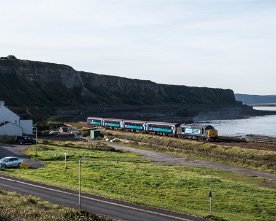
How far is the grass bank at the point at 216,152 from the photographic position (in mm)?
60594

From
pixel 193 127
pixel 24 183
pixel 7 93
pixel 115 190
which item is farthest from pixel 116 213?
pixel 7 93

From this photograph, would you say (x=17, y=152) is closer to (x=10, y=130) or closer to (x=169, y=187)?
(x=10, y=130)

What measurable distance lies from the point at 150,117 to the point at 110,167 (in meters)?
131

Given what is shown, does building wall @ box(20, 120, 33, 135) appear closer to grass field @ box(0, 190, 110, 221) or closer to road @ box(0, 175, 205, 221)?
road @ box(0, 175, 205, 221)

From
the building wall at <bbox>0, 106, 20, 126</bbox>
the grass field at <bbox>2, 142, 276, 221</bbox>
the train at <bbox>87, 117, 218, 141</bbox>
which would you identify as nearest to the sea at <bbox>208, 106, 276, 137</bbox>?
the train at <bbox>87, 117, 218, 141</bbox>

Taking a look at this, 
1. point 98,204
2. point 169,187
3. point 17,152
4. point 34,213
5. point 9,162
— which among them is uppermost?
point 34,213

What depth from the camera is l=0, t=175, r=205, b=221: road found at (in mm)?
28812

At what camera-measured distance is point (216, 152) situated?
2726 inches

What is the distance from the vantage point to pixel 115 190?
125 ft

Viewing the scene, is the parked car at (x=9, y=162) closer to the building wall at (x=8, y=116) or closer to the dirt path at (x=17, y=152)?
the dirt path at (x=17, y=152)

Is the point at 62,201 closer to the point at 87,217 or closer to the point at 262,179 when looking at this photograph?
the point at 87,217

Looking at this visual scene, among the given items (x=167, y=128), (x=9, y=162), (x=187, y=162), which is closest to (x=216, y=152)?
(x=187, y=162)

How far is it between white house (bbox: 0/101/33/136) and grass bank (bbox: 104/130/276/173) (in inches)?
773

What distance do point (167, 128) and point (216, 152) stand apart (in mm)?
23171
